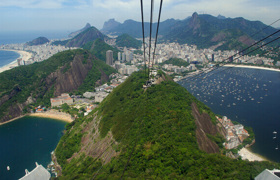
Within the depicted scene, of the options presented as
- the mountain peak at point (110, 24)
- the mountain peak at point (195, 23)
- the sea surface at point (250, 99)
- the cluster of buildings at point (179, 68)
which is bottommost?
the sea surface at point (250, 99)

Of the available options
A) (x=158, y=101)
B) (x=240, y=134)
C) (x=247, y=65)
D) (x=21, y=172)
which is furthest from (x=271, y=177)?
(x=247, y=65)

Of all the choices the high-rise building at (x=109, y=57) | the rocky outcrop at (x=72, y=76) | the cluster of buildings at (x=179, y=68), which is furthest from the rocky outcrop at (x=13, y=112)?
the cluster of buildings at (x=179, y=68)

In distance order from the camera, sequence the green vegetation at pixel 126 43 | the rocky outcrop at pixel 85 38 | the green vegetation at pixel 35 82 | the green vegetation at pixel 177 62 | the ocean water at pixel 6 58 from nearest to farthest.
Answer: the green vegetation at pixel 35 82 < the green vegetation at pixel 177 62 < the ocean water at pixel 6 58 < the green vegetation at pixel 126 43 < the rocky outcrop at pixel 85 38

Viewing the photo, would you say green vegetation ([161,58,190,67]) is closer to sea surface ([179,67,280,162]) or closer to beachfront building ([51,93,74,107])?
sea surface ([179,67,280,162])

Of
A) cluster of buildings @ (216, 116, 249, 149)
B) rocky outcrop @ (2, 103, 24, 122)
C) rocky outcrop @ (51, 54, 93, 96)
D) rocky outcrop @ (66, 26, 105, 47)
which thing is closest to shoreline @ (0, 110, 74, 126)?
rocky outcrop @ (2, 103, 24, 122)

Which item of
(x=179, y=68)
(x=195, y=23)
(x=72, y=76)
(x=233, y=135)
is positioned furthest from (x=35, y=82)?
(x=195, y=23)

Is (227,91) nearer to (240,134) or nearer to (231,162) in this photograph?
(240,134)

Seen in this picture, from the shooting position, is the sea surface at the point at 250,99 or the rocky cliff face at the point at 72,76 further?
the rocky cliff face at the point at 72,76

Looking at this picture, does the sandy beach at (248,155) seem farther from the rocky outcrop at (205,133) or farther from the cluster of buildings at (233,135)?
the rocky outcrop at (205,133)
